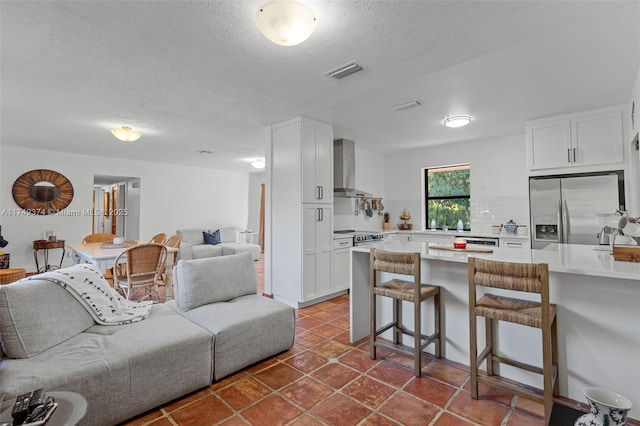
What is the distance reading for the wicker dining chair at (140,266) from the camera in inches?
134

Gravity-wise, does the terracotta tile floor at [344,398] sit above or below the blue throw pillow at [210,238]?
below

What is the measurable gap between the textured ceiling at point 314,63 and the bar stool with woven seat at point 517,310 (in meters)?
1.52

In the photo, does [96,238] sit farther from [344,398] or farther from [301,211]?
[344,398]

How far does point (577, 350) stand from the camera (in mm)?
1850

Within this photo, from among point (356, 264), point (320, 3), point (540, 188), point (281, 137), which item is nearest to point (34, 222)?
point (281, 137)

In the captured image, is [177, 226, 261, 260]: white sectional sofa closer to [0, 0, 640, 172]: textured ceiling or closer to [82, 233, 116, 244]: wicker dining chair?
[82, 233, 116, 244]: wicker dining chair

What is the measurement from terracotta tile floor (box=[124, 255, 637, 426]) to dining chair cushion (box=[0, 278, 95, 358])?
671mm

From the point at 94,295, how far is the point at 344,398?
72.1 inches

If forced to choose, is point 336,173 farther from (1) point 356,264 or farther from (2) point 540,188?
(2) point 540,188

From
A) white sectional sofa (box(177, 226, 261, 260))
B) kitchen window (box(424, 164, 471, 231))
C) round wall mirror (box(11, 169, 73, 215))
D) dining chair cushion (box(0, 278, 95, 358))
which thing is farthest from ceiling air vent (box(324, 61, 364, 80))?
round wall mirror (box(11, 169, 73, 215))

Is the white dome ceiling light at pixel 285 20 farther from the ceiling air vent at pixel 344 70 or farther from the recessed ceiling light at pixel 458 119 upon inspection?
the recessed ceiling light at pixel 458 119

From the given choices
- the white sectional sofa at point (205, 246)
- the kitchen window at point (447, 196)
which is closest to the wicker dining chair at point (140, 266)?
the white sectional sofa at point (205, 246)

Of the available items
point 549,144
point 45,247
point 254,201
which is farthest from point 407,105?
point 45,247

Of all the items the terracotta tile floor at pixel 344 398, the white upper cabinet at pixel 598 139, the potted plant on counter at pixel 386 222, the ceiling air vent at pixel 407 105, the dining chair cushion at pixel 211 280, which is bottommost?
the terracotta tile floor at pixel 344 398
